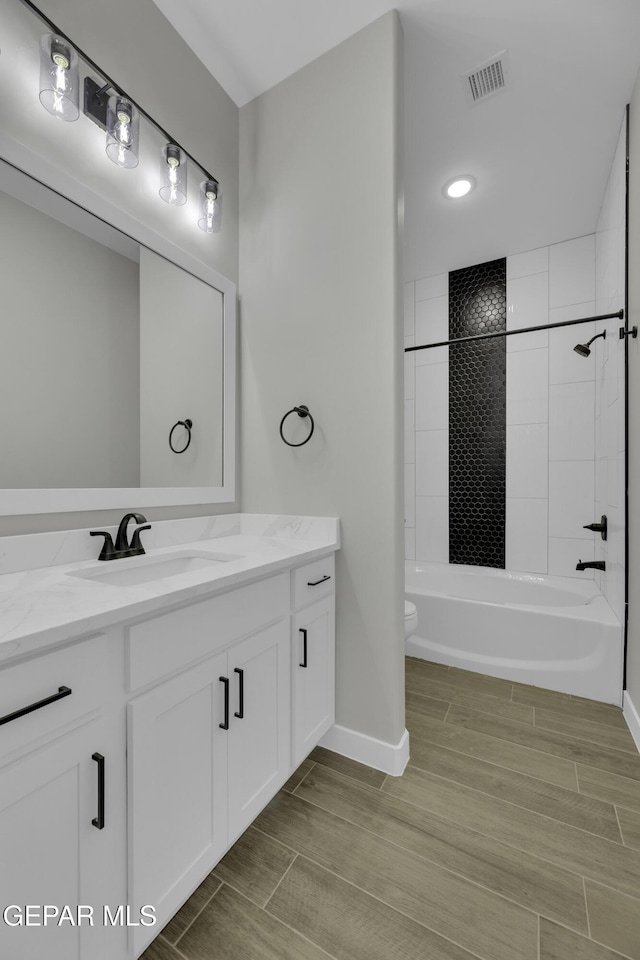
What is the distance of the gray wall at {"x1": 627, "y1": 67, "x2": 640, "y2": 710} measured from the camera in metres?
1.73

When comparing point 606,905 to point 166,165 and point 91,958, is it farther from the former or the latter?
point 166,165

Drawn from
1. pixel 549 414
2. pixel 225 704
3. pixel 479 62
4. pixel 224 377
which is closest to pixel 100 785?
pixel 225 704

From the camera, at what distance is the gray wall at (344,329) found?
1.53 meters

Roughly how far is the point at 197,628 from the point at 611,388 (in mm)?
2383

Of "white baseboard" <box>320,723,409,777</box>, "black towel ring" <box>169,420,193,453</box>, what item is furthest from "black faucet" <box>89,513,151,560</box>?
"white baseboard" <box>320,723,409,777</box>

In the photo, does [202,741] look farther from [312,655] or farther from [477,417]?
[477,417]

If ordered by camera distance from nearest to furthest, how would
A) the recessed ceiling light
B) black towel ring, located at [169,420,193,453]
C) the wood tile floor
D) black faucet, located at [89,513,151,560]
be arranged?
the wood tile floor
black faucet, located at [89,513,151,560]
black towel ring, located at [169,420,193,453]
the recessed ceiling light

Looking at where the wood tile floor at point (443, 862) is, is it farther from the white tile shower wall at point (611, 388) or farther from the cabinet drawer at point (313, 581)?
the white tile shower wall at point (611, 388)

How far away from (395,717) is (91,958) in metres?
1.04

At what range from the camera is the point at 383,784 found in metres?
1.47

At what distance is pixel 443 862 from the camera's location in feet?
3.77

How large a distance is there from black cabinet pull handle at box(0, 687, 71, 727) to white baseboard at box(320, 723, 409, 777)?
1220 millimetres

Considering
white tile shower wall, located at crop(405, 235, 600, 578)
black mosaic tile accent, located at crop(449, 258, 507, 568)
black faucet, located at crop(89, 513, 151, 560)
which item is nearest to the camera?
black faucet, located at crop(89, 513, 151, 560)

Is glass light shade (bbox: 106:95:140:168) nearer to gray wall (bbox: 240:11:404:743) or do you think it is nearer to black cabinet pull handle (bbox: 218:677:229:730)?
gray wall (bbox: 240:11:404:743)
